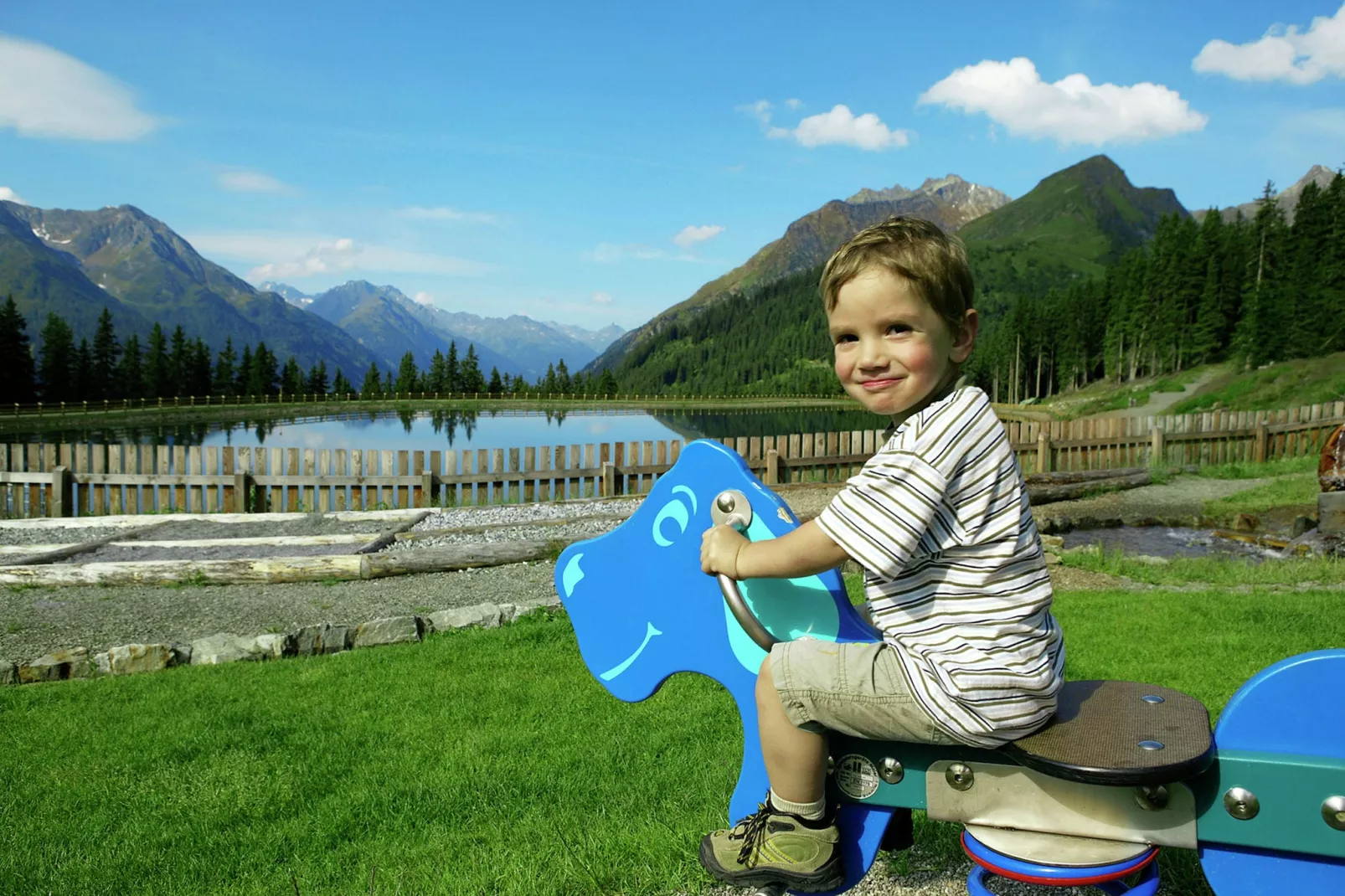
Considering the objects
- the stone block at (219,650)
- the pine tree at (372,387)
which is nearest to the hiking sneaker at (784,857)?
the stone block at (219,650)

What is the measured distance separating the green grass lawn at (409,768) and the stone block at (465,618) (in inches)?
17.9

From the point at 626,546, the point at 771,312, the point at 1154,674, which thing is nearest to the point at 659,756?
the point at 626,546

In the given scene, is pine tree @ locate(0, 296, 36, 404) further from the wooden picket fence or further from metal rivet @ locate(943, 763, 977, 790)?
metal rivet @ locate(943, 763, 977, 790)

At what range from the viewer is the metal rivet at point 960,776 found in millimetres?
2199

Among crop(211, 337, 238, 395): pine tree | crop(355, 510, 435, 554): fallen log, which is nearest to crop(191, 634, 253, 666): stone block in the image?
crop(355, 510, 435, 554): fallen log

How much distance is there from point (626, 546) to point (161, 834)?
2552 millimetres

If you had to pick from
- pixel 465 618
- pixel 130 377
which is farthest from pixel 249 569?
pixel 130 377

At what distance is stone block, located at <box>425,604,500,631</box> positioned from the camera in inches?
281

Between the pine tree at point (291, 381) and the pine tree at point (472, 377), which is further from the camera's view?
the pine tree at point (472, 377)

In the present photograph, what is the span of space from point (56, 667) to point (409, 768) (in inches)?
151

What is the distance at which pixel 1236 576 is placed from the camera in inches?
340

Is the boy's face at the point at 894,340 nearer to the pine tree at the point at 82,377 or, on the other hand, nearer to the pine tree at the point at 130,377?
the pine tree at the point at 82,377

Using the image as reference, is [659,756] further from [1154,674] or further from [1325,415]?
[1325,415]

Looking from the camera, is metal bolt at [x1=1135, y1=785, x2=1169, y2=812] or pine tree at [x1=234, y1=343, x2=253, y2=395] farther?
pine tree at [x1=234, y1=343, x2=253, y2=395]
